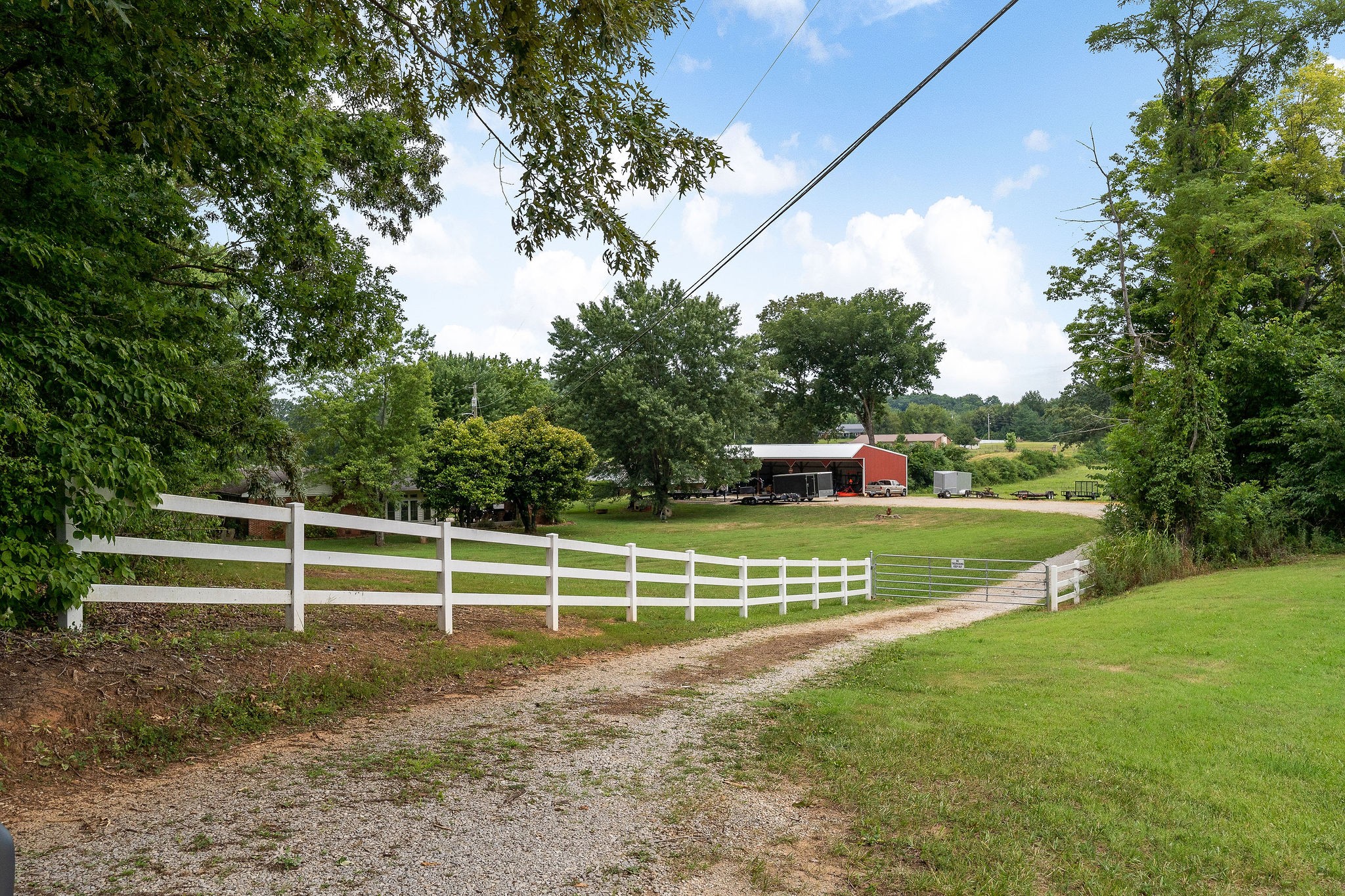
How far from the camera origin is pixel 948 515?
146 feet

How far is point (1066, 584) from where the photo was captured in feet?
62.0

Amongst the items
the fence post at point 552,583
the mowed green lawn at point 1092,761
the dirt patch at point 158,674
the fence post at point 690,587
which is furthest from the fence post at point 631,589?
the mowed green lawn at point 1092,761

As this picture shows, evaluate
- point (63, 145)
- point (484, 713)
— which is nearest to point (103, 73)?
point (63, 145)

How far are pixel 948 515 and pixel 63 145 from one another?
4290 cm

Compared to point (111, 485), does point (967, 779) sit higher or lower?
lower

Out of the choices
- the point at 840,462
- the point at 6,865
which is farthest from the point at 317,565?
the point at 840,462

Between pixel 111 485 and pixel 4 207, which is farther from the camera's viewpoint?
pixel 4 207

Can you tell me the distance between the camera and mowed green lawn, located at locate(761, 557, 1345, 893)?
4160 mm

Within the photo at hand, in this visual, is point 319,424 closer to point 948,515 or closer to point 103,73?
point 948,515

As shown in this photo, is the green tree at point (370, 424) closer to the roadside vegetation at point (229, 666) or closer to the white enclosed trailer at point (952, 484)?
the roadside vegetation at point (229, 666)

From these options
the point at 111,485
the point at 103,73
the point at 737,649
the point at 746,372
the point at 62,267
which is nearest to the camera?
the point at 111,485

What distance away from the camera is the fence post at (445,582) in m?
8.84

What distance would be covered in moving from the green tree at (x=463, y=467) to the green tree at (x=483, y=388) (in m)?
11.1

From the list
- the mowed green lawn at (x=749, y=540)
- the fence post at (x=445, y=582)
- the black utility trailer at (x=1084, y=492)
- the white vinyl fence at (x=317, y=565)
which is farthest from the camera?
the black utility trailer at (x=1084, y=492)
